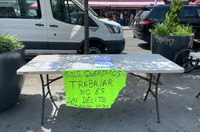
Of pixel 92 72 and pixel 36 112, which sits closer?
pixel 92 72

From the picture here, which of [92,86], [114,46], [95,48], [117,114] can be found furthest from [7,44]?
[114,46]

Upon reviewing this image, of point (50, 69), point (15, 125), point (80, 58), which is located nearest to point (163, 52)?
point (80, 58)

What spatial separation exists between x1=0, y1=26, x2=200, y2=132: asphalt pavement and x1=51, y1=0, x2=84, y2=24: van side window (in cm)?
236

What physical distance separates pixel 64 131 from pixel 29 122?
64cm

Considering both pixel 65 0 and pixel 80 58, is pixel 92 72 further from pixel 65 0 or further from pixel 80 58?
pixel 65 0

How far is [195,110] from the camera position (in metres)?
3.29

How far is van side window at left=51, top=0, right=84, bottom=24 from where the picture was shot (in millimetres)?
5441

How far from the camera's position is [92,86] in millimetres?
2740

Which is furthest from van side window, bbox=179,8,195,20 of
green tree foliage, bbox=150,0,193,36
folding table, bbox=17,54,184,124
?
folding table, bbox=17,54,184,124

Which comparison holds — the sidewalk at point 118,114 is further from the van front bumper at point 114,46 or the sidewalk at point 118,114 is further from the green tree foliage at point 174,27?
the van front bumper at point 114,46

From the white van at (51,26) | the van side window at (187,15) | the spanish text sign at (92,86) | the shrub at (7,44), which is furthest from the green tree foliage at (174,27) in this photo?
the shrub at (7,44)

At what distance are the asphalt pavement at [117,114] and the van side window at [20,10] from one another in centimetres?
245

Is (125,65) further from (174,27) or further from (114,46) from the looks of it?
(174,27)

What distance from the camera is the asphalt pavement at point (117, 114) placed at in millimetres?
2801
